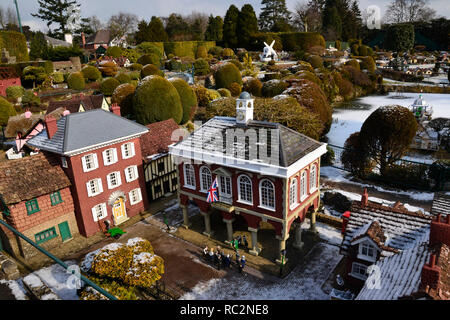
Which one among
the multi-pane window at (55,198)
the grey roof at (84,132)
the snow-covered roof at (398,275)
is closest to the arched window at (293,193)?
the snow-covered roof at (398,275)

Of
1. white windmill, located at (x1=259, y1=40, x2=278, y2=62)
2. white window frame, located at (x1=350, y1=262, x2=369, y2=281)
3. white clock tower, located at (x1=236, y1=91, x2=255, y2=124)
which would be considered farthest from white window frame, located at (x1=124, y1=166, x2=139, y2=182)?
white windmill, located at (x1=259, y1=40, x2=278, y2=62)

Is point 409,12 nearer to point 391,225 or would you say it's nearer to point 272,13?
point 272,13

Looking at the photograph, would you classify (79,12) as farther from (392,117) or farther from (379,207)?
(379,207)

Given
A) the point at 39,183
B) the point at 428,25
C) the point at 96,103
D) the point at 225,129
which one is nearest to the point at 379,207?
the point at 225,129

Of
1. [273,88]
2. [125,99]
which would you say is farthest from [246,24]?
[125,99]

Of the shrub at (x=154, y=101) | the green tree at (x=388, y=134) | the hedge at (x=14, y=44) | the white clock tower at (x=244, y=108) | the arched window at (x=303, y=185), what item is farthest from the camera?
the hedge at (x=14, y=44)

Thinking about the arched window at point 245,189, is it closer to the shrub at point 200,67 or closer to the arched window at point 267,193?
the arched window at point 267,193
